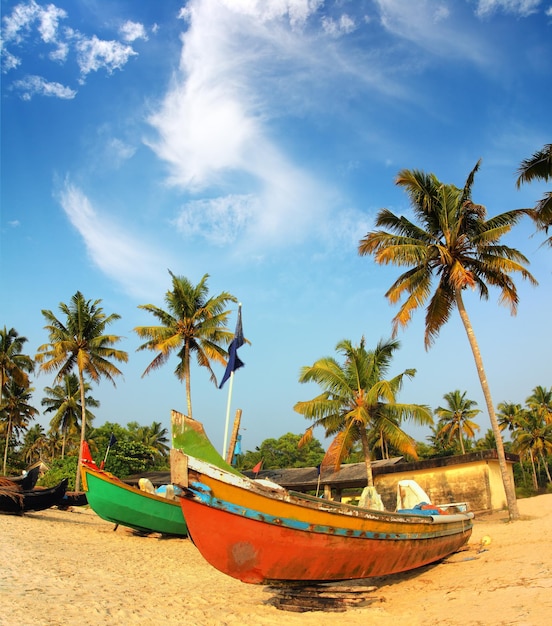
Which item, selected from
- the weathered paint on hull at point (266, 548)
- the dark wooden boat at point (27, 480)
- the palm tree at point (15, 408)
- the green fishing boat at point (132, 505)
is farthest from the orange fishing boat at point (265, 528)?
the palm tree at point (15, 408)

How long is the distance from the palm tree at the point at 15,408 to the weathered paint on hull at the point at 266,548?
3865 cm

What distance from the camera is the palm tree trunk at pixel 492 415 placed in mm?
14625

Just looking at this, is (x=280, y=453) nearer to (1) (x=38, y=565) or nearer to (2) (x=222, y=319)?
(2) (x=222, y=319)

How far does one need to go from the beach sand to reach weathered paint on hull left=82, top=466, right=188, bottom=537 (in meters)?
1.84

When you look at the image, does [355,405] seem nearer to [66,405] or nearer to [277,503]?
[277,503]

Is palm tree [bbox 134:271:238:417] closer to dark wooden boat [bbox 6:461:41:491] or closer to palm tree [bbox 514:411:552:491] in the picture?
dark wooden boat [bbox 6:461:41:491]

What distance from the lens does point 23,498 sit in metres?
18.2

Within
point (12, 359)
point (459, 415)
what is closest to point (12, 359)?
point (12, 359)

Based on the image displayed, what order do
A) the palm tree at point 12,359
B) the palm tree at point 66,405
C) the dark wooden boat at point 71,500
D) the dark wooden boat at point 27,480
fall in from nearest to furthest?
1. the dark wooden boat at point 27,480
2. the dark wooden boat at point 71,500
3. the palm tree at point 12,359
4. the palm tree at point 66,405

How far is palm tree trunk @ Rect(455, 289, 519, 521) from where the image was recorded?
14.6 m

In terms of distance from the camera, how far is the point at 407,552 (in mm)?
8367

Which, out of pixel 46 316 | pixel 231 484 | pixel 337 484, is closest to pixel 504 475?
pixel 337 484

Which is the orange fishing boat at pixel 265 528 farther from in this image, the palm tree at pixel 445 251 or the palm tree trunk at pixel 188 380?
the palm tree trunk at pixel 188 380

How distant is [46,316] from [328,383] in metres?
19.2
